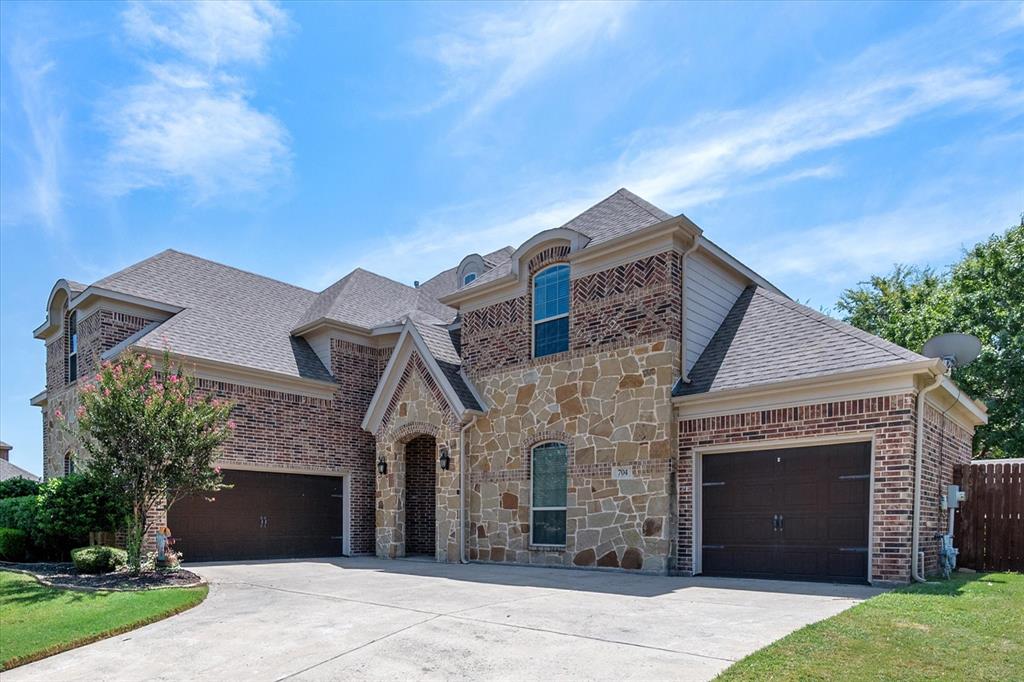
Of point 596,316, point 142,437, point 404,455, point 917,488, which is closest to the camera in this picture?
point 917,488

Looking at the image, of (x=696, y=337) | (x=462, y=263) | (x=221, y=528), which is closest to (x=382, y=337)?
(x=462, y=263)

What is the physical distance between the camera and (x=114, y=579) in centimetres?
1135

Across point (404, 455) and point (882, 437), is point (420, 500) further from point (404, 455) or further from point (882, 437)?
point (882, 437)

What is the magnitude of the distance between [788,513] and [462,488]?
22.7ft

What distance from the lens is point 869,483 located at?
33.4ft

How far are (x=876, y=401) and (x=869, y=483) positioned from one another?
1236 mm

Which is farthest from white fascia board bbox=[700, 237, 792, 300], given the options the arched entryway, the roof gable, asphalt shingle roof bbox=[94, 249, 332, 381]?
asphalt shingle roof bbox=[94, 249, 332, 381]

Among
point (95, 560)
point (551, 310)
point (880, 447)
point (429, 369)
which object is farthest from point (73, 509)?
point (880, 447)

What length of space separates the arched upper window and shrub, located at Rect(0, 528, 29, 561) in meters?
11.2

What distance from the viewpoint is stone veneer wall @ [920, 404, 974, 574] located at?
10477 millimetres

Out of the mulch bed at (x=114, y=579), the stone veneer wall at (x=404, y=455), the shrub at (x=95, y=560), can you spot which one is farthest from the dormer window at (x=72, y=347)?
the stone veneer wall at (x=404, y=455)

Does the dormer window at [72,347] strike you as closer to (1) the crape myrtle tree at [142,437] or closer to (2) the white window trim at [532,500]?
(1) the crape myrtle tree at [142,437]

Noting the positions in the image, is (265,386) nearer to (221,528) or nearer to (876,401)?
(221,528)

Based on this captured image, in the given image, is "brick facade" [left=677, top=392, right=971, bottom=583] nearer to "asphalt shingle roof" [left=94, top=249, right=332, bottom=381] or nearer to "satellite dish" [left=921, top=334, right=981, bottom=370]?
"satellite dish" [left=921, top=334, right=981, bottom=370]
